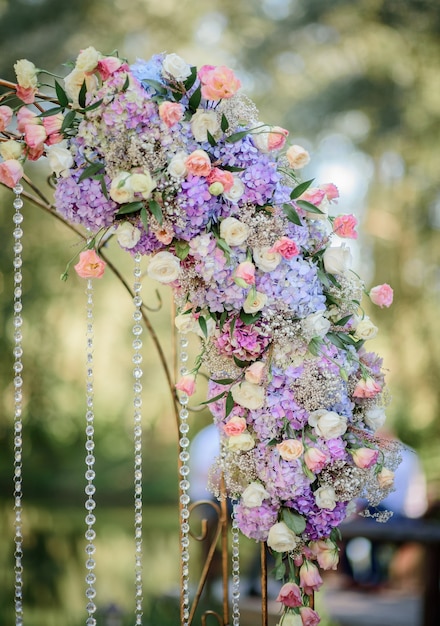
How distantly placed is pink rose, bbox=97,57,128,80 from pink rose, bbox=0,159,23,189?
0.30 metres

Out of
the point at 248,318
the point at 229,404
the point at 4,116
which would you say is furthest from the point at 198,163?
the point at 229,404

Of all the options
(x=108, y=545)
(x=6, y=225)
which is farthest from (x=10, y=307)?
(x=108, y=545)

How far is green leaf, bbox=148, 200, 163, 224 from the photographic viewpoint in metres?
1.85

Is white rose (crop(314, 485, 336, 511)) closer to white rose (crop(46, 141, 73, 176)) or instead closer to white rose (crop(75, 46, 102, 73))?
white rose (crop(46, 141, 73, 176))

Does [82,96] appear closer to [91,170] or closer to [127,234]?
[91,170]

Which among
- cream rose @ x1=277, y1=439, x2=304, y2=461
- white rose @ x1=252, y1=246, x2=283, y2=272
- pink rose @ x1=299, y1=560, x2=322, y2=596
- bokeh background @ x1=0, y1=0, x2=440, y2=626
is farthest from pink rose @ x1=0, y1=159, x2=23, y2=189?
bokeh background @ x1=0, y1=0, x2=440, y2=626

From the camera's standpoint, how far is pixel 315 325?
1948 millimetres

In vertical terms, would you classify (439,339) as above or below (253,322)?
above

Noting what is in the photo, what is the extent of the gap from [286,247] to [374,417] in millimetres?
534

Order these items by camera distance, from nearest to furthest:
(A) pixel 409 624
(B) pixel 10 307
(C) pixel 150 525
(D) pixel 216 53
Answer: (A) pixel 409 624 < (D) pixel 216 53 < (B) pixel 10 307 < (C) pixel 150 525

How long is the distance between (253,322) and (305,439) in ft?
1.05

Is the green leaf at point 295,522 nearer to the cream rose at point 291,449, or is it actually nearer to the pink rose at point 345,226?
the cream rose at point 291,449

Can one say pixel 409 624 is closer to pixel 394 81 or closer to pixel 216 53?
pixel 394 81

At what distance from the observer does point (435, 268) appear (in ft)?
25.7
